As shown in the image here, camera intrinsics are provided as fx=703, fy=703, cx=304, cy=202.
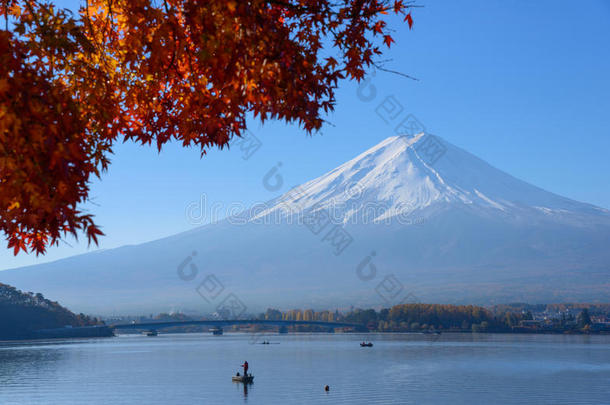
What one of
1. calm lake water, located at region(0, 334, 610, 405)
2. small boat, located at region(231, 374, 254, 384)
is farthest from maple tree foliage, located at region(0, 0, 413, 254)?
small boat, located at region(231, 374, 254, 384)

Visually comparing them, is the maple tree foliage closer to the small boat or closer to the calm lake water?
the calm lake water

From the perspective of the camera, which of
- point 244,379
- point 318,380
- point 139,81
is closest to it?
point 139,81

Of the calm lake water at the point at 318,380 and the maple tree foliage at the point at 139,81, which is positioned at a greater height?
the maple tree foliage at the point at 139,81

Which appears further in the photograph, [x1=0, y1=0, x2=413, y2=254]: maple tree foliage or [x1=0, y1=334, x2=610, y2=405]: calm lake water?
[x1=0, y1=334, x2=610, y2=405]: calm lake water

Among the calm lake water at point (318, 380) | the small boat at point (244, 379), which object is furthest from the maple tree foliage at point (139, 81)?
the small boat at point (244, 379)

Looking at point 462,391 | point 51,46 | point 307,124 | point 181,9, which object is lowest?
point 462,391

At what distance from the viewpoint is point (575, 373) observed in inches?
2571

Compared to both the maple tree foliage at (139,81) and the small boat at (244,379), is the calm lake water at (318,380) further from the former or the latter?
the maple tree foliage at (139,81)

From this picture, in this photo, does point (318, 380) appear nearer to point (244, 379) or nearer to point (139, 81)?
point (244, 379)

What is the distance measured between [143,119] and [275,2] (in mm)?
2571

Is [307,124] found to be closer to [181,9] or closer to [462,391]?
[181,9]

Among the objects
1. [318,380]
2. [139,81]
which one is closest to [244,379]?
[318,380]

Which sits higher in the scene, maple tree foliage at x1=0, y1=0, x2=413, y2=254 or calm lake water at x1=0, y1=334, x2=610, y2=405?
maple tree foliage at x1=0, y1=0, x2=413, y2=254

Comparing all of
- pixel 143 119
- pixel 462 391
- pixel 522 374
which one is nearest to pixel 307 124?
pixel 143 119
